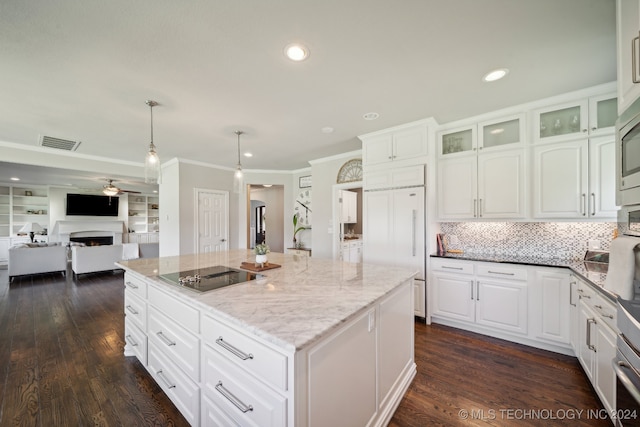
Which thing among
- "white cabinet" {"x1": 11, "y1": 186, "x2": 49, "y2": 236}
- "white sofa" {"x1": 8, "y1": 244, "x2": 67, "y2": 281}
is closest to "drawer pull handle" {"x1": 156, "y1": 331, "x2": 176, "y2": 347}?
"white sofa" {"x1": 8, "y1": 244, "x2": 67, "y2": 281}

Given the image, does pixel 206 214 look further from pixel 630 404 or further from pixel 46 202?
pixel 46 202

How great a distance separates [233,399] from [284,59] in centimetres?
217

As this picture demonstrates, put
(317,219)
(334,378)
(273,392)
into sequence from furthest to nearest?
(317,219) → (334,378) → (273,392)

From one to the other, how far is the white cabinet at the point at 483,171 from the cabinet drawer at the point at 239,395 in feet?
9.37

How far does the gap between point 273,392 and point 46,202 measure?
37.4ft

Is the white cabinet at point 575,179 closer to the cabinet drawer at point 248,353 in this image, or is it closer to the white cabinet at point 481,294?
the white cabinet at point 481,294

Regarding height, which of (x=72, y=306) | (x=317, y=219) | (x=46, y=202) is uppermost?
(x=46, y=202)

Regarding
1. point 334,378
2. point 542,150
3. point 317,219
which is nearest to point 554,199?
point 542,150

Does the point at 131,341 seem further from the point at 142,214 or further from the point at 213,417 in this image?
the point at 142,214

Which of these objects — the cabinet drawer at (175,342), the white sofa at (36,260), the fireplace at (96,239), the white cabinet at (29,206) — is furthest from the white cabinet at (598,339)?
the white cabinet at (29,206)

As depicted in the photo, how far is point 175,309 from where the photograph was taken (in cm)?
155

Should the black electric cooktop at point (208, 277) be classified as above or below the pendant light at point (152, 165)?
below

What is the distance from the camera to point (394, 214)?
10.5 feet

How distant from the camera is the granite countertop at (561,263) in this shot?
5.16ft
